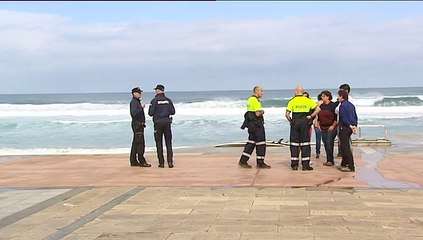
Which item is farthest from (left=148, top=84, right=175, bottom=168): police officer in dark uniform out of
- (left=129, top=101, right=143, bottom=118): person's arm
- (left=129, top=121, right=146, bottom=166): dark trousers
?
(left=129, top=121, right=146, bottom=166): dark trousers

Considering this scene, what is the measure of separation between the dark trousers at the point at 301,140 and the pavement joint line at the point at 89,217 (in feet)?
11.8

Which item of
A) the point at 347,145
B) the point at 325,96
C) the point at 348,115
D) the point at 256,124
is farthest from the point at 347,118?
the point at 256,124

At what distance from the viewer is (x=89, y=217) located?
261 inches

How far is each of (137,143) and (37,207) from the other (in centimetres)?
440

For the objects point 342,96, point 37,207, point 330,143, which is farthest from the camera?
point 330,143

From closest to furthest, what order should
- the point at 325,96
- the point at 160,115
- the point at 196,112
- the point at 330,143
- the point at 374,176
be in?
1. the point at 374,176
2. the point at 160,115
3. the point at 330,143
4. the point at 325,96
5. the point at 196,112

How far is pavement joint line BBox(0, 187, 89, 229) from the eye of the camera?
6605 mm

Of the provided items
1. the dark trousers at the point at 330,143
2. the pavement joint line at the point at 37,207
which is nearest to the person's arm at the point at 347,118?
the dark trousers at the point at 330,143

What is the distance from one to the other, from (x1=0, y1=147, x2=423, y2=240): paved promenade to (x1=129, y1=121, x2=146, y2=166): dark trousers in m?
0.40

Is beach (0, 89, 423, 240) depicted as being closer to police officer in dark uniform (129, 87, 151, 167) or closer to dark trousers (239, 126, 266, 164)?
dark trousers (239, 126, 266, 164)

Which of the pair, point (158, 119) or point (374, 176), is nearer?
point (374, 176)

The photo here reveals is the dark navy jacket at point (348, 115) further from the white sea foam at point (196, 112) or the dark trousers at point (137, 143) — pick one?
the white sea foam at point (196, 112)

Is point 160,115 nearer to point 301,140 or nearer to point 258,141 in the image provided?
point 258,141

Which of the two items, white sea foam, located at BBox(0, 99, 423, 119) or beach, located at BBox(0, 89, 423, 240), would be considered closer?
beach, located at BBox(0, 89, 423, 240)
